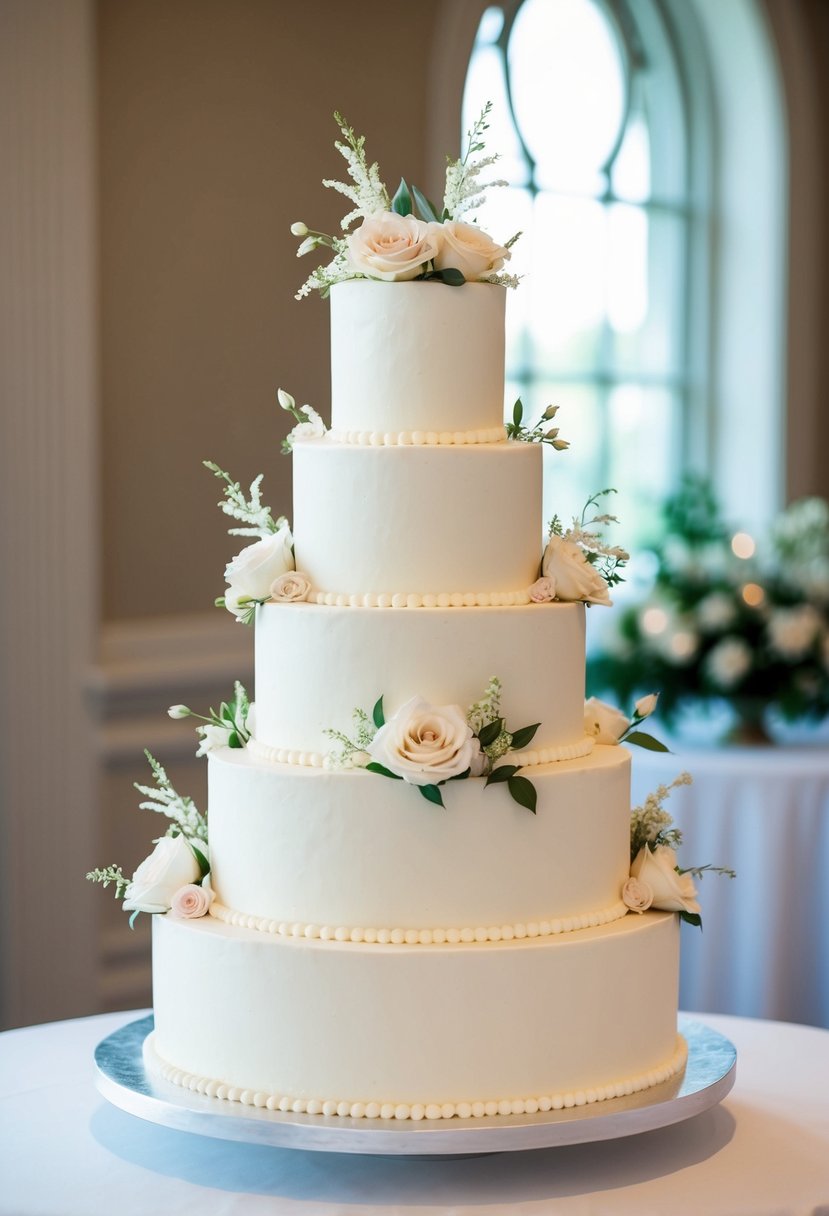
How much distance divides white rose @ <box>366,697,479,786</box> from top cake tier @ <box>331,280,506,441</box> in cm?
44

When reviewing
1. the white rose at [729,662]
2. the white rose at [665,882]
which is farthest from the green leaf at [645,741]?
the white rose at [729,662]

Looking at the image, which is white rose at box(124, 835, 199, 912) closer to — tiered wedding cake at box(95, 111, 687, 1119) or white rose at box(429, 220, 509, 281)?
tiered wedding cake at box(95, 111, 687, 1119)

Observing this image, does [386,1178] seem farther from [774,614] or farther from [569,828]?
[774,614]

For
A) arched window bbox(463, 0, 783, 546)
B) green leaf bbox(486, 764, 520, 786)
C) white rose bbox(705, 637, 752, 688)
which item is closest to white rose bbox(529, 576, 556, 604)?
green leaf bbox(486, 764, 520, 786)

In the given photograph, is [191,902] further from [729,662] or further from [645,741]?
[729,662]

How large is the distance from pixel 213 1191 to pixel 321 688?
0.66m

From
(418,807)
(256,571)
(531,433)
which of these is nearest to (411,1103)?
(418,807)

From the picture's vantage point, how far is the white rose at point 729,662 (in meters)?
4.70

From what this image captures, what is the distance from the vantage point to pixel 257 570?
7.33 feet

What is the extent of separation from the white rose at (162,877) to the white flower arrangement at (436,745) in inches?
11.9

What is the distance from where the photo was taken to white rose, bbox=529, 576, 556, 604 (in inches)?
88.1

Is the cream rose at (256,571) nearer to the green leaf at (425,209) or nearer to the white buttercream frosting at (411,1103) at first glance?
the green leaf at (425,209)

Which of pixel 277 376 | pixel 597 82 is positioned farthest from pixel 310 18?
pixel 597 82

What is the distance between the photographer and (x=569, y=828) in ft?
7.05
